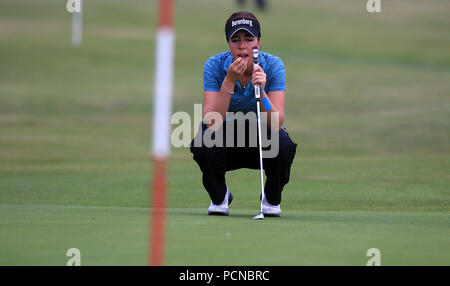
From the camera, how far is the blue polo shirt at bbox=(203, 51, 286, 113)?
7.75m

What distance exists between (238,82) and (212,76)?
0.78ft

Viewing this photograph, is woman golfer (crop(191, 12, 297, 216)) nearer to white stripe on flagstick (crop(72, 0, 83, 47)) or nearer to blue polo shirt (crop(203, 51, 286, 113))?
blue polo shirt (crop(203, 51, 286, 113))

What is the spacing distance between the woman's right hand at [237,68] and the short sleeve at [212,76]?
0.44 m

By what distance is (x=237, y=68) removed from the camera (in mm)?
7266

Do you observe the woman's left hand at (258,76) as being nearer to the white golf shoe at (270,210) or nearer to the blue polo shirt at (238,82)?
the blue polo shirt at (238,82)

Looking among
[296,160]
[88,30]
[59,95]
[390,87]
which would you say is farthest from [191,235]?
[88,30]

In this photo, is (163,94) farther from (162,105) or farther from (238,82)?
(238,82)

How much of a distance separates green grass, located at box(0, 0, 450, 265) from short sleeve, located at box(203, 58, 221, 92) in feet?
3.73

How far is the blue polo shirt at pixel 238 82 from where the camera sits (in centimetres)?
775

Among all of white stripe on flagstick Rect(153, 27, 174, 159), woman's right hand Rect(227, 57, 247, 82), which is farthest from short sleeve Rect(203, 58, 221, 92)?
white stripe on flagstick Rect(153, 27, 174, 159)

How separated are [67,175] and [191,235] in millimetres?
7234

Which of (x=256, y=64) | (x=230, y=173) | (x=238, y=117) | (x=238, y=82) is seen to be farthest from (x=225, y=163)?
(x=230, y=173)

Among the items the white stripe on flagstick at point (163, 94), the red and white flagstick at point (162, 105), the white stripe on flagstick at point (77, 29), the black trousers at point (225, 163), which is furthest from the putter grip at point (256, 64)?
the white stripe on flagstick at point (77, 29)
